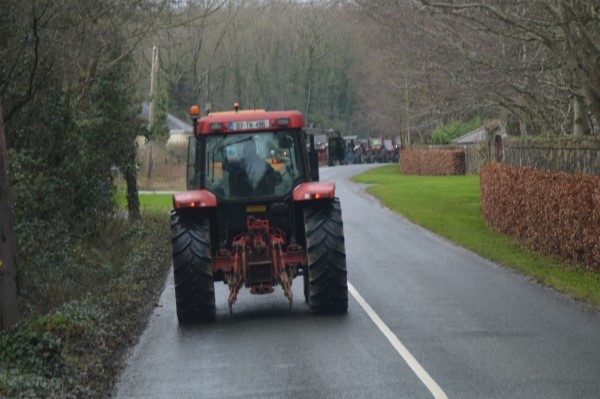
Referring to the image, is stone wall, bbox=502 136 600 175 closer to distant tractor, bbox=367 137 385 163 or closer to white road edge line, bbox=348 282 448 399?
white road edge line, bbox=348 282 448 399

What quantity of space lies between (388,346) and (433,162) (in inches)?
2262

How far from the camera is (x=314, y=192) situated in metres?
14.5

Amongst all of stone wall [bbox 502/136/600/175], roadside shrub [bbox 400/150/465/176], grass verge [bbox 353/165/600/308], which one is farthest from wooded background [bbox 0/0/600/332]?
roadside shrub [bbox 400/150/465/176]

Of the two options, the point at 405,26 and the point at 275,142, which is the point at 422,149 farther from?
the point at 275,142

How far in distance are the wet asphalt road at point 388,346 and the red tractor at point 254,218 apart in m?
0.48

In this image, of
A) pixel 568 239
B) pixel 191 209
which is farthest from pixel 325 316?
pixel 568 239

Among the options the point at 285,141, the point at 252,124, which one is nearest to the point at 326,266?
the point at 285,141

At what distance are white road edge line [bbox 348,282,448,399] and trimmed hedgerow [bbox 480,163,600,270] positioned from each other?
4256 millimetres

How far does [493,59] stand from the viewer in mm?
31422

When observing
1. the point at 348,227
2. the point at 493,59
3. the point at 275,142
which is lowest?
the point at 348,227

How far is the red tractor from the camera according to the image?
14438 millimetres

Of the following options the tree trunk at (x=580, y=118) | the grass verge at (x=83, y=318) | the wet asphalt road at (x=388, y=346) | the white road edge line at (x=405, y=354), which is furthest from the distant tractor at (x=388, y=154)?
the white road edge line at (x=405, y=354)

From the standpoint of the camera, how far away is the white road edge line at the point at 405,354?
970 cm

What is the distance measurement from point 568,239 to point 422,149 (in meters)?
55.1
